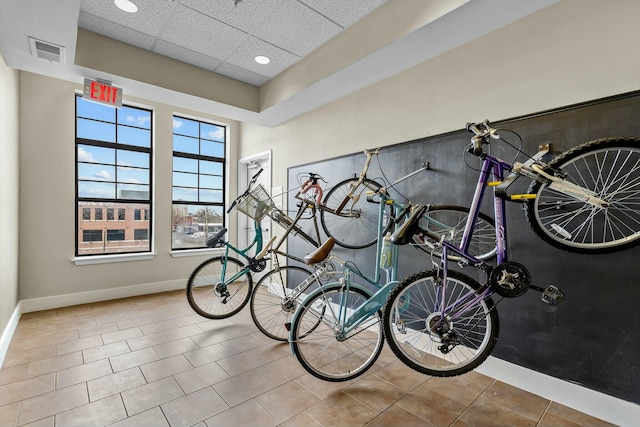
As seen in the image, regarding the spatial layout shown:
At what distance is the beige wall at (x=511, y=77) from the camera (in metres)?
1.70

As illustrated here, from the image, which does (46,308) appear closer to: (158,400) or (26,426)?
(26,426)

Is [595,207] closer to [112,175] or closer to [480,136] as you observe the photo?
[480,136]

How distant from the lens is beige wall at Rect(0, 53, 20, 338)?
2518 mm

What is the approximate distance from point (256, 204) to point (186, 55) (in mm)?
1837

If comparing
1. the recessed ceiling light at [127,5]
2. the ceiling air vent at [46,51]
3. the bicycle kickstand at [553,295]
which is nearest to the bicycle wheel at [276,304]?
the bicycle kickstand at [553,295]

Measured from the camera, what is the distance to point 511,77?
6.86 ft

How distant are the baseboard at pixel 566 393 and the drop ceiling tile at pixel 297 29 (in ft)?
10.2

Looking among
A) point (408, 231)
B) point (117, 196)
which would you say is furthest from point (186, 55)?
point (408, 231)

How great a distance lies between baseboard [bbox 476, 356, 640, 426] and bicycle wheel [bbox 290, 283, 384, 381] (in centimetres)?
89

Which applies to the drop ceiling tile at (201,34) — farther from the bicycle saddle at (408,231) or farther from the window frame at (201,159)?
the bicycle saddle at (408,231)

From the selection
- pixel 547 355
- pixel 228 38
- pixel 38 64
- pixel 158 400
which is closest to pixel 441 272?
pixel 547 355

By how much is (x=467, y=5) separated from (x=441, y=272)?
1.73 m

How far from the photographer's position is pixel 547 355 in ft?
6.33

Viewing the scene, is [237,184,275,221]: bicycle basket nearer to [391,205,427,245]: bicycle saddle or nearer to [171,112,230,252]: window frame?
[391,205,427,245]: bicycle saddle
